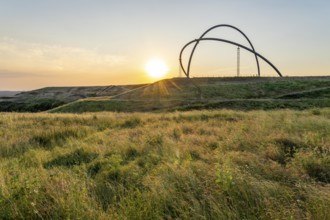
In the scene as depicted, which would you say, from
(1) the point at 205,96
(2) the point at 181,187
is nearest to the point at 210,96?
(1) the point at 205,96

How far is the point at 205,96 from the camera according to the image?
63.2 meters

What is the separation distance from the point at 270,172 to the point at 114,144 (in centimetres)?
660

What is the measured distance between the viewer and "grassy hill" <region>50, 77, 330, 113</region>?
4891 cm

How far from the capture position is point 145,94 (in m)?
68.6

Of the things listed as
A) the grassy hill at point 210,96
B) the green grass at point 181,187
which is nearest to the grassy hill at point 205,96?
the grassy hill at point 210,96

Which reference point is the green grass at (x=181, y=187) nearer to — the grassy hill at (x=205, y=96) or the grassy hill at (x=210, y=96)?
the grassy hill at (x=210, y=96)

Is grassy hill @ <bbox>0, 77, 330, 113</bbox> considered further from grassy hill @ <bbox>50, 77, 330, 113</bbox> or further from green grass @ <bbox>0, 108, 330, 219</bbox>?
green grass @ <bbox>0, 108, 330, 219</bbox>

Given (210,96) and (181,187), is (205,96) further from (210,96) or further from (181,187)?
(181,187)

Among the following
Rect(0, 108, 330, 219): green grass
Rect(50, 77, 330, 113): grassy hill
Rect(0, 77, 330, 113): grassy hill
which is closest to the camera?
Rect(0, 108, 330, 219): green grass

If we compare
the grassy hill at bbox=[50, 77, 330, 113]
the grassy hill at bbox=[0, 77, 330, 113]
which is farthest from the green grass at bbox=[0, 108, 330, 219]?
the grassy hill at bbox=[50, 77, 330, 113]

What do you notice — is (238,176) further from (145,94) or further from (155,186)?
(145,94)

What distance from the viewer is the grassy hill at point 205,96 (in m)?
48.9

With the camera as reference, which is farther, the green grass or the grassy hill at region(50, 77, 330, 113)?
the grassy hill at region(50, 77, 330, 113)

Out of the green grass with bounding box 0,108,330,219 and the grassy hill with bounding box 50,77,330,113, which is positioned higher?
the green grass with bounding box 0,108,330,219
